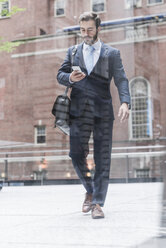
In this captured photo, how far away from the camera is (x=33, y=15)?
813 millimetres

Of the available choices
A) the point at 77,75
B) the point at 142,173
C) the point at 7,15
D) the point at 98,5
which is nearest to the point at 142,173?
the point at 142,173

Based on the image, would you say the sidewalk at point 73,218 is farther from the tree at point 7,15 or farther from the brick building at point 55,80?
the tree at point 7,15

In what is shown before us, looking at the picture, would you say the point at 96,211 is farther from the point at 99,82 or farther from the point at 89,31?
the point at 89,31

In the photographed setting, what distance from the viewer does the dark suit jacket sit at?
681 millimetres

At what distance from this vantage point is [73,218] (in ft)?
2.15

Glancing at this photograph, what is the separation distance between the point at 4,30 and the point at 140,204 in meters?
0.52

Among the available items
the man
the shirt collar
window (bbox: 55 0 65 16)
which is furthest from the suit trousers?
window (bbox: 55 0 65 16)

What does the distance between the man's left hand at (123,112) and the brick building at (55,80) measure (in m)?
0.01

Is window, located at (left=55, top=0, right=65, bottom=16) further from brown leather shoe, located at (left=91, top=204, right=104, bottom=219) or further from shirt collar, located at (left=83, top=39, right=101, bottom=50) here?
brown leather shoe, located at (left=91, top=204, right=104, bottom=219)

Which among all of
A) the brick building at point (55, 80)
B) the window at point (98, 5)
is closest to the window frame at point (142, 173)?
the brick building at point (55, 80)

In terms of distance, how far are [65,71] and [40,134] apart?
137 millimetres

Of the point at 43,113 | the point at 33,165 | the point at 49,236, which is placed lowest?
the point at 49,236

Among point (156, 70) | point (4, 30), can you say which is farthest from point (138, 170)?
point (4, 30)

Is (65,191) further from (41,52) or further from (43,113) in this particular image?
(41,52)
